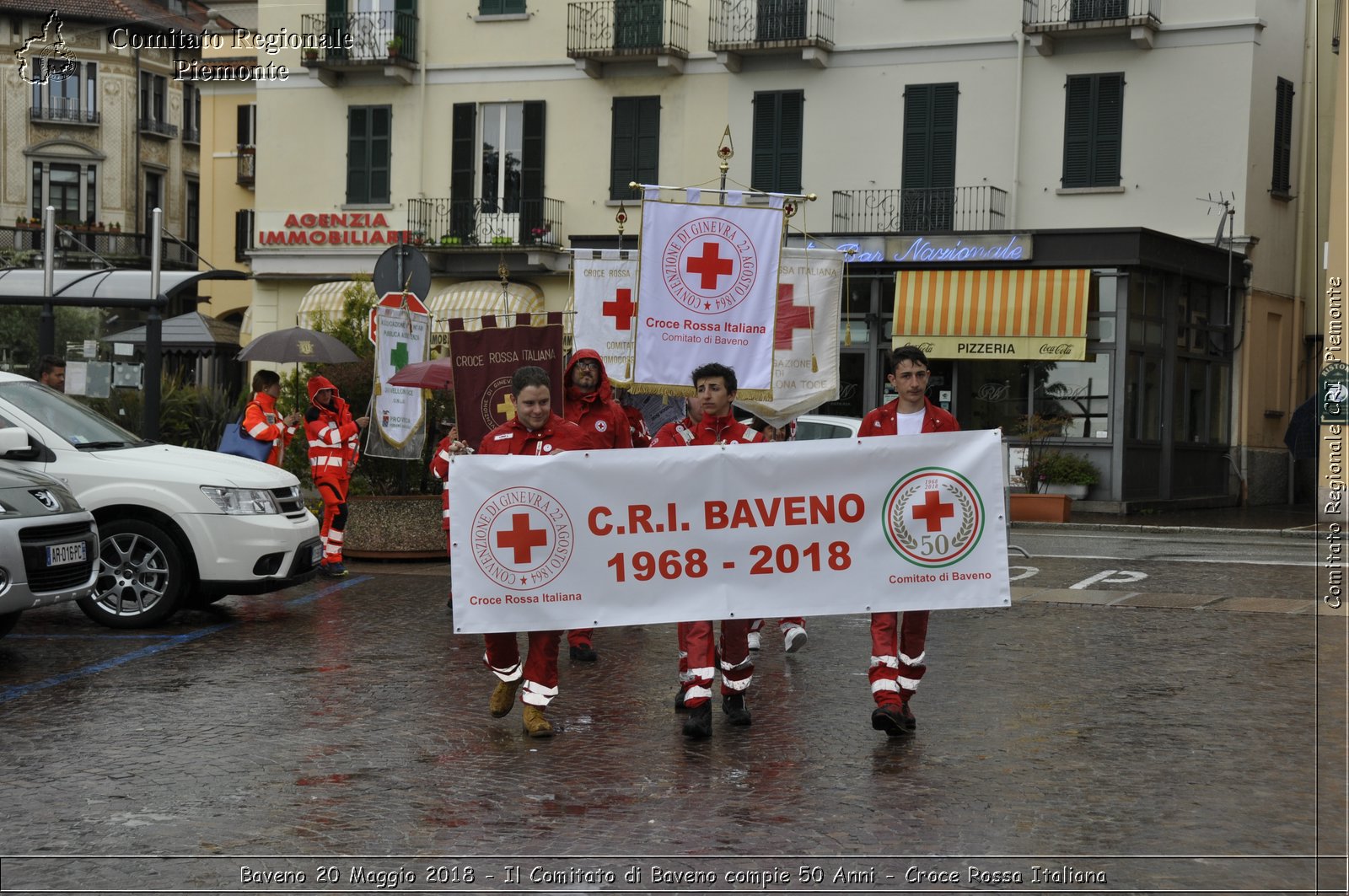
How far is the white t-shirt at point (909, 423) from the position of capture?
8.20 metres

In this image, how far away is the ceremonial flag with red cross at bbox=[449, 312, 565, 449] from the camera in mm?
11742

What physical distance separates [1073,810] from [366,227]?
28963mm

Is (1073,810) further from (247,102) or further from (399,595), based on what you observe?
(247,102)

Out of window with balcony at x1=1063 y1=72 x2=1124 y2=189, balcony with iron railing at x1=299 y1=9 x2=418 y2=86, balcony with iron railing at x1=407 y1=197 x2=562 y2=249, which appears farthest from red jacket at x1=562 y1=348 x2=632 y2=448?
balcony with iron railing at x1=299 y1=9 x2=418 y2=86

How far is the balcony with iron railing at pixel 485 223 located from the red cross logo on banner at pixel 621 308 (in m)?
18.2

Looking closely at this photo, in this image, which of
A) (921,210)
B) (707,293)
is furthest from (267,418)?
(921,210)

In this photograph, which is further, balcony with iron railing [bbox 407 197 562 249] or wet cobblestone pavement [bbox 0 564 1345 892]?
balcony with iron railing [bbox 407 197 562 249]

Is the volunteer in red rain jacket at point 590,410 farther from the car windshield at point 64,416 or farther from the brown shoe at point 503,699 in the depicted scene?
the car windshield at point 64,416

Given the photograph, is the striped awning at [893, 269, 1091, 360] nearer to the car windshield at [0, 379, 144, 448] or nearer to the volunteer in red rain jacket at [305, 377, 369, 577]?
the volunteer in red rain jacket at [305, 377, 369, 577]

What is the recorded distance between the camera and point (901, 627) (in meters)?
8.12

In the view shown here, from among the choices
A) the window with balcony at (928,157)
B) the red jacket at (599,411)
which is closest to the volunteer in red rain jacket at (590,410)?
the red jacket at (599,411)

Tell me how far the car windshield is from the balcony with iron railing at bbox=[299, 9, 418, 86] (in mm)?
22097

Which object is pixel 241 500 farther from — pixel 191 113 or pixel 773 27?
pixel 191 113

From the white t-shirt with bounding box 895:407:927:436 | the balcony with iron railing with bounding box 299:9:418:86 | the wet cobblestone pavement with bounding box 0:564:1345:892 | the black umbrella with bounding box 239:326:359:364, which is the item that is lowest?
the wet cobblestone pavement with bounding box 0:564:1345:892
